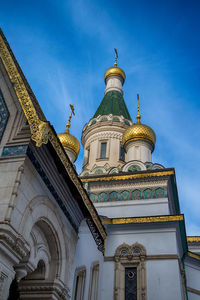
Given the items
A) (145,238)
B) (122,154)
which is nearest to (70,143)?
(122,154)

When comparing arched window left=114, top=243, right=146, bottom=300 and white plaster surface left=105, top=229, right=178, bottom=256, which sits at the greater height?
white plaster surface left=105, top=229, right=178, bottom=256

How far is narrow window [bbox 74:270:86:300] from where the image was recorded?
877 centimetres

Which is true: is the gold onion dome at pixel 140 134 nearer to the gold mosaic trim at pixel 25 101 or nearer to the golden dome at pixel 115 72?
the golden dome at pixel 115 72

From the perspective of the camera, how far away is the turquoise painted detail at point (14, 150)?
586 cm

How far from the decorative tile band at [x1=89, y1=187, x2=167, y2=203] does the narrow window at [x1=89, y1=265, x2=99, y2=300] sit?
3.11m

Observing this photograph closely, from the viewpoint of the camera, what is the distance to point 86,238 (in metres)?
8.98

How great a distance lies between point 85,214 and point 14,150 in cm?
297

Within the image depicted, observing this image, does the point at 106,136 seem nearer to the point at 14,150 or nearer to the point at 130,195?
the point at 130,195

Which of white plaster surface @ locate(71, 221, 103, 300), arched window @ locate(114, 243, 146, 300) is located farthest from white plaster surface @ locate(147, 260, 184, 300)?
white plaster surface @ locate(71, 221, 103, 300)

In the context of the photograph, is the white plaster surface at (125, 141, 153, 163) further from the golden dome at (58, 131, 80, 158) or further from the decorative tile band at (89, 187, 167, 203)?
the golden dome at (58, 131, 80, 158)

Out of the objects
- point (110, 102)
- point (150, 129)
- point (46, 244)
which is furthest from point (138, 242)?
point (110, 102)

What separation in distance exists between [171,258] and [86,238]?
315cm

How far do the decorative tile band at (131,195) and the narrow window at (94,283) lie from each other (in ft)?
10.2

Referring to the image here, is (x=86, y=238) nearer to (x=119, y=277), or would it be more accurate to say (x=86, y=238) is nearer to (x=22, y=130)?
→ (x=119, y=277)
